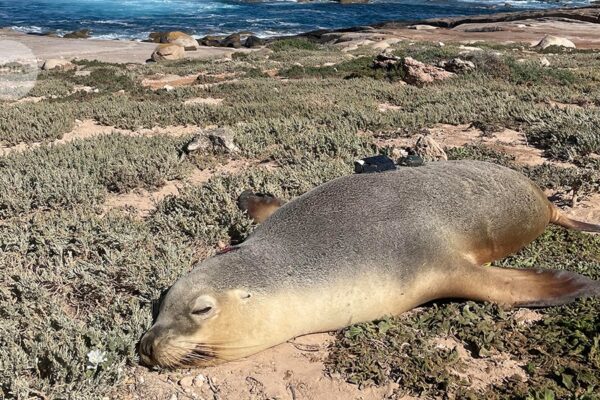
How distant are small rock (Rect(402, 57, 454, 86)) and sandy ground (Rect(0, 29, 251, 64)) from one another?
1428cm

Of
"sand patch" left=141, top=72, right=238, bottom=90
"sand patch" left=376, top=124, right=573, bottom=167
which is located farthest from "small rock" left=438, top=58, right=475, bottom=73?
"sand patch" left=141, top=72, right=238, bottom=90

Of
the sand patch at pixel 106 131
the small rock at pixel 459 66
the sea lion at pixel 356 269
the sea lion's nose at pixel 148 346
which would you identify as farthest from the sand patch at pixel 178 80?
the sea lion's nose at pixel 148 346

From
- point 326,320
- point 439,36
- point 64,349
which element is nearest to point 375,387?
point 326,320

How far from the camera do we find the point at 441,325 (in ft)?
11.6

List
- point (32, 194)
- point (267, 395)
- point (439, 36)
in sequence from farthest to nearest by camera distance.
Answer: point (439, 36) → point (32, 194) → point (267, 395)

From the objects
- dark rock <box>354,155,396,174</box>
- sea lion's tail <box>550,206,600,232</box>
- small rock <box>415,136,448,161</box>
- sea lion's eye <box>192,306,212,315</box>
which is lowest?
sea lion's tail <box>550,206,600,232</box>

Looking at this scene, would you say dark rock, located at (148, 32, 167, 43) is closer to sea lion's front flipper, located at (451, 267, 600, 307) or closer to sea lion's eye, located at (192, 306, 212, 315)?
sea lion's front flipper, located at (451, 267, 600, 307)

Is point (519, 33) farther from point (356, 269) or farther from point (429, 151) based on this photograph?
point (356, 269)

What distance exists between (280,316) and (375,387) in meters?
0.70

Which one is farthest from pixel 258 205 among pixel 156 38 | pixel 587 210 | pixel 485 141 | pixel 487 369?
pixel 156 38

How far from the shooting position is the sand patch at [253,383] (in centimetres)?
303

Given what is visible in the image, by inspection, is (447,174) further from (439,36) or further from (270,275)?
(439,36)

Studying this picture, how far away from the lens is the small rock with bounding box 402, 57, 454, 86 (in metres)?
13.3

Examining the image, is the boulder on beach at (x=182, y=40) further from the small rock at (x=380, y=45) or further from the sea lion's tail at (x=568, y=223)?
the sea lion's tail at (x=568, y=223)
